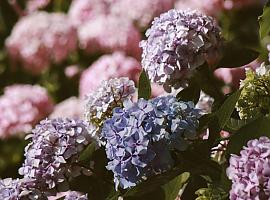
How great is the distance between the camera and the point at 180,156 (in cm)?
92

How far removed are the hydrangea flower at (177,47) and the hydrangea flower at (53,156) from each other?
0.41 ft

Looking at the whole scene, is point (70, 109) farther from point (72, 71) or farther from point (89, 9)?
point (89, 9)

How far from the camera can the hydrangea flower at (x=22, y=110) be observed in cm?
211

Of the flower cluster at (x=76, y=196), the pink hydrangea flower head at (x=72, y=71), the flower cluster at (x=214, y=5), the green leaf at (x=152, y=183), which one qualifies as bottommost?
the pink hydrangea flower head at (x=72, y=71)

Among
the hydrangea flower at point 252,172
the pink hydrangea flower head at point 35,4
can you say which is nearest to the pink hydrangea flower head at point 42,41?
the pink hydrangea flower head at point 35,4

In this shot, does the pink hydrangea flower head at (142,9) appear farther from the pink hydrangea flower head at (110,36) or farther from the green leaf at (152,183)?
the green leaf at (152,183)

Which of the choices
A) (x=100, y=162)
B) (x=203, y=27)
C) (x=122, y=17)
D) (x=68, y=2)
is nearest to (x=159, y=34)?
(x=203, y=27)

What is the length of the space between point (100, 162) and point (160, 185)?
0.17m

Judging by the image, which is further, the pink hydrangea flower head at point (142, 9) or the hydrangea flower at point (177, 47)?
the pink hydrangea flower head at point (142, 9)

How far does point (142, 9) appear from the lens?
223 cm

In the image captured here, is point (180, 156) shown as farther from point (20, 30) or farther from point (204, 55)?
point (20, 30)

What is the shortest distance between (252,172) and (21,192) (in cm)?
37

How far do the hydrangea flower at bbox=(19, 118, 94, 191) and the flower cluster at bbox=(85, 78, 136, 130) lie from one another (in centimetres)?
3

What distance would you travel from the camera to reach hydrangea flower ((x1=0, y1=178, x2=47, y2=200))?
1058mm
